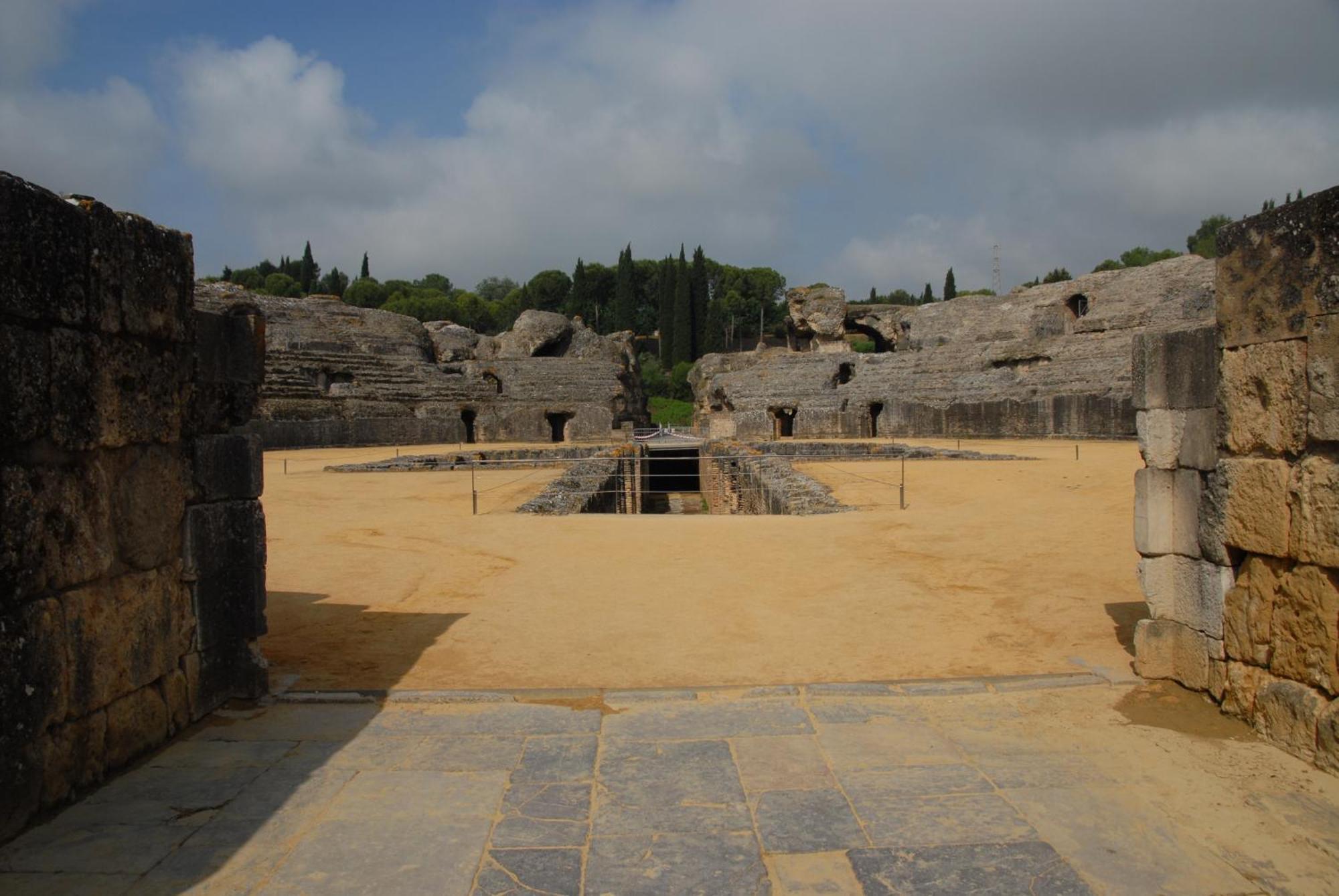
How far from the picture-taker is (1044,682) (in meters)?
4.71

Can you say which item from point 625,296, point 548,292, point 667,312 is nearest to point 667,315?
point 667,312

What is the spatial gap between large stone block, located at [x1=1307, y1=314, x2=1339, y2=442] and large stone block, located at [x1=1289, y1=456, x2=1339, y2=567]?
0.46 ft

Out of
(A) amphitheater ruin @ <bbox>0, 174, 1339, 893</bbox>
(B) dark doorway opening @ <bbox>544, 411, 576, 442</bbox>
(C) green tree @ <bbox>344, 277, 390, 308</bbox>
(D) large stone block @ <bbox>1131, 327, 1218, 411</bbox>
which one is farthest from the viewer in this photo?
(C) green tree @ <bbox>344, 277, 390, 308</bbox>

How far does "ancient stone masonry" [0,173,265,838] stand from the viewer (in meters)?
3.18

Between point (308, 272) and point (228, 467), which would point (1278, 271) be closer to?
point (228, 467)

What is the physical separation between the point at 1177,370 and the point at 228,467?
5.15 m

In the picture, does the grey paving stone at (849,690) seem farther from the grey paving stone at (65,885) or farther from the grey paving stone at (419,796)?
the grey paving stone at (65,885)

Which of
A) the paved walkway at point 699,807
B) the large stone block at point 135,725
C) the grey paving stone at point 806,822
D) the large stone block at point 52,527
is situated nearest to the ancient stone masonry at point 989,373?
the paved walkway at point 699,807

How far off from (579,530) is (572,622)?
4625mm

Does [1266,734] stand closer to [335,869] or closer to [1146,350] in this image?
[1146,350]

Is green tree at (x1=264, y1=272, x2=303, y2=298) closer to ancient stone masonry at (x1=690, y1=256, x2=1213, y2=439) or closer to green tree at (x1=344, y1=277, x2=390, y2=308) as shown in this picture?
green tree at (x1=344, y1=277, x2=390, y2=308)

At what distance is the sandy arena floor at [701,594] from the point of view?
17.5 feet

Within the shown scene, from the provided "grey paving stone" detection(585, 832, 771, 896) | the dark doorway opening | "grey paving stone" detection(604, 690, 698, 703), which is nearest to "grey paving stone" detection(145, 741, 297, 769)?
"grey paving stone" detection(604, 690, 698, 703)

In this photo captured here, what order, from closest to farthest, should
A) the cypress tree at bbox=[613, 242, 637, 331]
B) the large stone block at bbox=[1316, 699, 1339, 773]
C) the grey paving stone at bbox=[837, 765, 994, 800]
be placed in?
1. the grey paving stone at bbox=[837, 765, 994, 800]
2. the large stone block at bbox=[1316, 699, 1339, 773]
3. the cypress tree at bbox=[613, 242, 637, 331]
